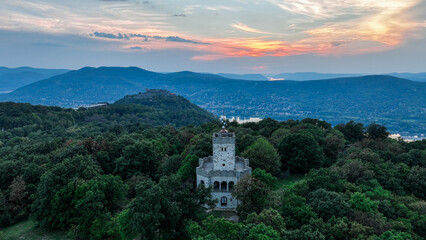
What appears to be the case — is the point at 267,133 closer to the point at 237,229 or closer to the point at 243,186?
the point at 243,186

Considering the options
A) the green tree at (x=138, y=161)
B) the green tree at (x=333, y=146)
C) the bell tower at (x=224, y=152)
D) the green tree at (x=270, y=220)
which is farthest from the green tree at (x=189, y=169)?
the green tree at (x=333, y=146)

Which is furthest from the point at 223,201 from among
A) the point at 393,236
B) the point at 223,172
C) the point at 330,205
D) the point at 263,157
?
the point at 393,236

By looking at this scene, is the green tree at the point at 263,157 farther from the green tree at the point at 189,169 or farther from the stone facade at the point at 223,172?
the green tree at the point at 189,169

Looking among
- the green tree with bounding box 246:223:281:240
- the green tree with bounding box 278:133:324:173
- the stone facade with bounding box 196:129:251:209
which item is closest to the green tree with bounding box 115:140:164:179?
the stone facade with bounding box 196:129:251:209

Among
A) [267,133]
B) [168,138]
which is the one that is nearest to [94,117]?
[168,138]

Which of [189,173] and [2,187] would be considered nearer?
[189,173]

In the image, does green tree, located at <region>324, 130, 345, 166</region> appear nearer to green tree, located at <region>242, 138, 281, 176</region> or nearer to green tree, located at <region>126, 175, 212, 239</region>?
green tree, located at <region>242, 138, 281, 176</region>

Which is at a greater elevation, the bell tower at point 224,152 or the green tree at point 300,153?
the bell tower at point 224,152
